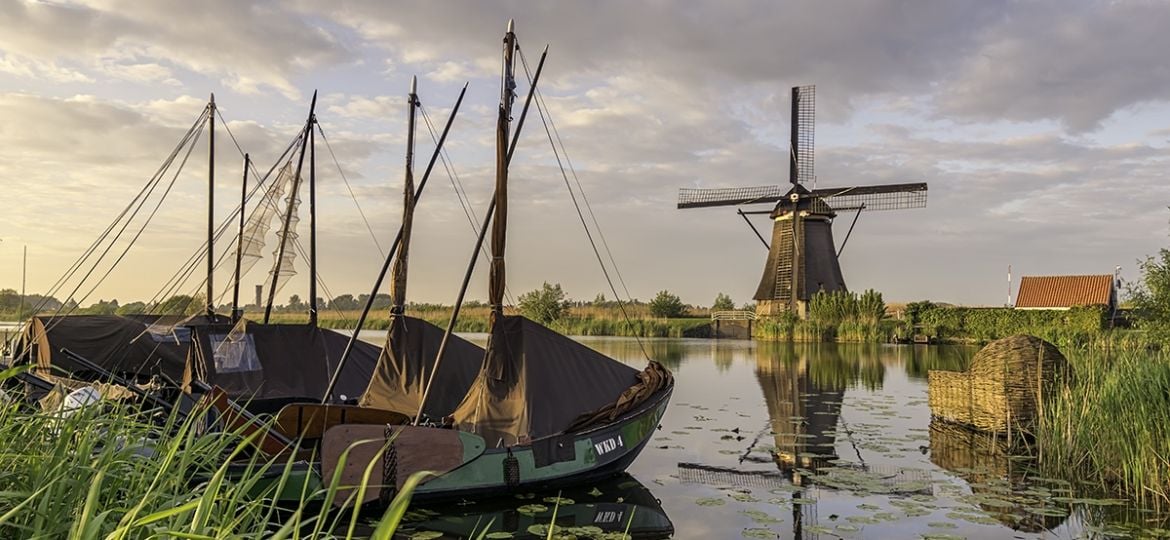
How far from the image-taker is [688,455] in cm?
1332

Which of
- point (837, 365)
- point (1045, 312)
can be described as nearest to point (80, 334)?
point (837, 365)

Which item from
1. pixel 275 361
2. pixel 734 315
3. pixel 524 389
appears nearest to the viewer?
pixel 524 389

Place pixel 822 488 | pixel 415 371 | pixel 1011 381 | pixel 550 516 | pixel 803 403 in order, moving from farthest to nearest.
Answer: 1. pixel 803 403
2. pixel 1011 381
3. pixel 415 371
4. pixel 822 488
5. pixel 550 516

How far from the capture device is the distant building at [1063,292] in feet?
169

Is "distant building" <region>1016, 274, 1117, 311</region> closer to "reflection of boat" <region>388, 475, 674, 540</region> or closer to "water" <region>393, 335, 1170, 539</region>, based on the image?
"water" <region>393, 335, 1170, 539</region>

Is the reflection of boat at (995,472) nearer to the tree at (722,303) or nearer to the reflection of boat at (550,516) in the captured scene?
the reflection of boat at (550,516)

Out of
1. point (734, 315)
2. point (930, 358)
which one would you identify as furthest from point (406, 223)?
point (734, 315)

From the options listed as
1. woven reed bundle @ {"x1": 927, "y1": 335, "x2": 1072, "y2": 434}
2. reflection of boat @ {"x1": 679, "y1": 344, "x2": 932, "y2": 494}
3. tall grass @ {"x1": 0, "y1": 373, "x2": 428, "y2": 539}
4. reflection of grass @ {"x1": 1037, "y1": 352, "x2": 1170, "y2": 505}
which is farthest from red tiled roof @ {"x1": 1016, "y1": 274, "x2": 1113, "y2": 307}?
tall grass @ {"x1": 0, "y1": 373, "x2": 428, "y2": 539}

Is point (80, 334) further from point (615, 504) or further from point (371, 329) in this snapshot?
point (371, 329)

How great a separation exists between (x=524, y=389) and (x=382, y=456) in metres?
2.28

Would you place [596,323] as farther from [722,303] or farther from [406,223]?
[406,223]

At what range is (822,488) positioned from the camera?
10734 millimetres

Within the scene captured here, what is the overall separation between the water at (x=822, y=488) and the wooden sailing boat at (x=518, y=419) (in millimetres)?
362

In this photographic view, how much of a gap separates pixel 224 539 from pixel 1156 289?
54.2 ft
